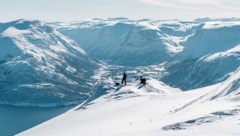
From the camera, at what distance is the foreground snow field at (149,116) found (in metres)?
41.7

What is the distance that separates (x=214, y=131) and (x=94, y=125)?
88.6 ft

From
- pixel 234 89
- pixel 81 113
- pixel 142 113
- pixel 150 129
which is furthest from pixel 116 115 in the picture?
pixel 150 129

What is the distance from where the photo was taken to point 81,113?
76.4m

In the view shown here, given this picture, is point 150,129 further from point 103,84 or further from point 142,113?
point 103,84

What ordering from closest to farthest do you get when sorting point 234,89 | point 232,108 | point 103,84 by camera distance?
point 232,108, point 234,89, point 103,84

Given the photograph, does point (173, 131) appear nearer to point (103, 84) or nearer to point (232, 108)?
point (232, 108)

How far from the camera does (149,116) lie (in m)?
63.1

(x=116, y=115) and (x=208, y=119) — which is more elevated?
(x=208, y=119)

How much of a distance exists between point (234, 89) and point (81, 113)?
2712 centimetres

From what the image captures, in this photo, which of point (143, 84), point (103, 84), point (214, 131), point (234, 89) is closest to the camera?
point (214, 131)

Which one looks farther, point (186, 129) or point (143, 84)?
point (143, 84)

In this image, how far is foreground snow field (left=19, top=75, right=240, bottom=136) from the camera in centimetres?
4169

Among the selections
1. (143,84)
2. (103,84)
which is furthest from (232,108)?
(103,84)

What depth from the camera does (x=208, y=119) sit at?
4297 centimetres
